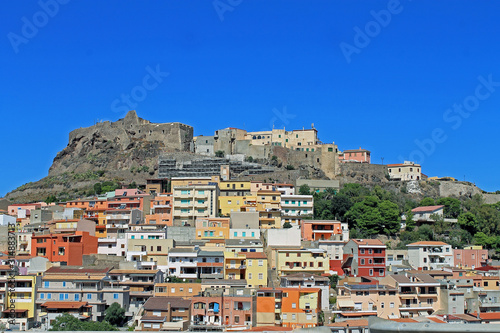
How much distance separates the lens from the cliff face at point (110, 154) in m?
85.0

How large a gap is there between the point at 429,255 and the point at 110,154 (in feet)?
182

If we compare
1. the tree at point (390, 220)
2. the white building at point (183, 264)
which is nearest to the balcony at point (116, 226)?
the white building at point (183, 264)

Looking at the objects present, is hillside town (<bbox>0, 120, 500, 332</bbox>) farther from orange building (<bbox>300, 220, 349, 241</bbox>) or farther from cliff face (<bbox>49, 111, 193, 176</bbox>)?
cliff face (<bbox>49, 111, 193, 176</bbox>)

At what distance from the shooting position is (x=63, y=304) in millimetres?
38250

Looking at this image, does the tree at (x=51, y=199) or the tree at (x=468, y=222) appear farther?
the tree at (x=51, y=199)

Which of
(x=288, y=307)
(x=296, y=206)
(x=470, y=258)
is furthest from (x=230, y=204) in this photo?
(x=288, y=307)

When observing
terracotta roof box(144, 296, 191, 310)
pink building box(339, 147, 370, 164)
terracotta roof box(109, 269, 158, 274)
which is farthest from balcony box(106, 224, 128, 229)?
pink building box(339, 147, 370, 164)

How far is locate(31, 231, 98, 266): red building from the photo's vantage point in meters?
47.3

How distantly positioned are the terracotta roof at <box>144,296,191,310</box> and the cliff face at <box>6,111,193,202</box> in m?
44.6

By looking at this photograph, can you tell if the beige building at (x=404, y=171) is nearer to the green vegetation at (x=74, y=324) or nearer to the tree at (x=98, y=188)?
the tree at (x=98, y=188)

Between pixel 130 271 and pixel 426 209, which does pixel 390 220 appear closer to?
pixel 426 209

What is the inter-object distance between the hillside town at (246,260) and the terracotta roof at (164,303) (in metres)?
0.09

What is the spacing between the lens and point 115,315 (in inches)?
1492

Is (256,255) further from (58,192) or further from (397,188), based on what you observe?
(58,192)
